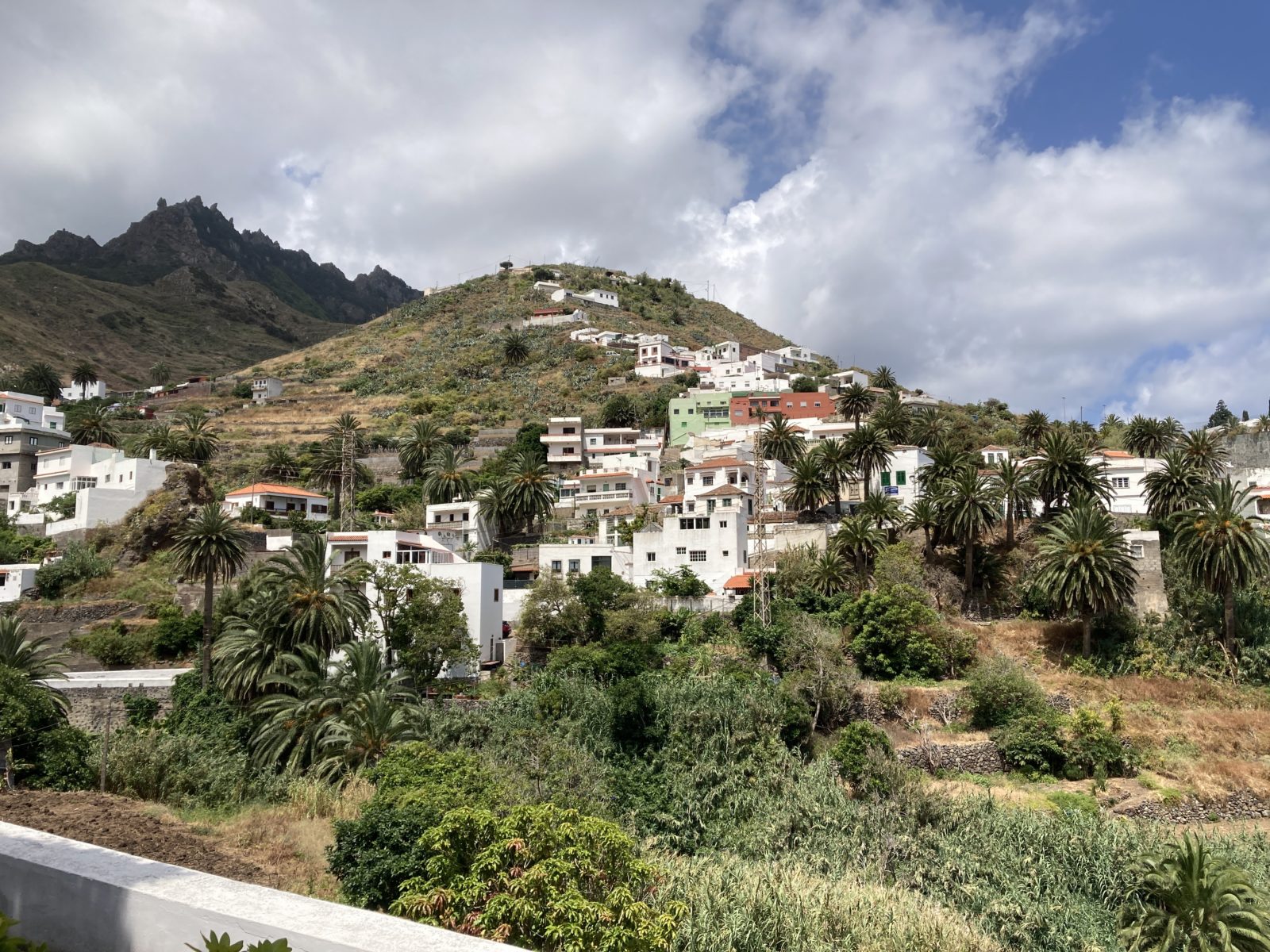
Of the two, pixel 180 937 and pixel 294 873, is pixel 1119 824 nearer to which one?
pixel 294 873

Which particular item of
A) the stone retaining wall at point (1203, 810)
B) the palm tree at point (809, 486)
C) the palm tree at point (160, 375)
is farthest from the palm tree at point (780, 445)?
the palm tree at point (160, 375)

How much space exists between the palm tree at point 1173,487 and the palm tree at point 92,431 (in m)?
69.7

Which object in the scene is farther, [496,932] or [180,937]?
[496,932]

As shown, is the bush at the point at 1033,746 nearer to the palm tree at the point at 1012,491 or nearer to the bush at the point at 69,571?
the palm tree at the point at 1012,491

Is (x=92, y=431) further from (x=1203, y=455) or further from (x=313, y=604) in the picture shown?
(x=1203, y=455)

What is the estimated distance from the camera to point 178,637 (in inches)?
1479

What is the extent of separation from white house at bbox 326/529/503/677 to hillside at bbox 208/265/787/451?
38.4m

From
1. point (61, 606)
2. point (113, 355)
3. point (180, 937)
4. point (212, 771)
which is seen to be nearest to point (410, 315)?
point (113, 355)

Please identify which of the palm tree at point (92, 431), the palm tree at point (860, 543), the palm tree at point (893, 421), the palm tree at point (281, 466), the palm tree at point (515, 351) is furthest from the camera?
the palm tree at point (515, 351)

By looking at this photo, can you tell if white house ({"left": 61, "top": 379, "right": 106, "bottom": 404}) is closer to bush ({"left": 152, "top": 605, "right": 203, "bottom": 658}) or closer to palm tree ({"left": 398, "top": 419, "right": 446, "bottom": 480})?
palm tree ({"left": 398, "top": 419, "right": 446, "bottom": 480})

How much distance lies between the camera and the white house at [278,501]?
5403cm

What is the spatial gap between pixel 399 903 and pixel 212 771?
14.2 meters

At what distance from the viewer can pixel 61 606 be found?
40.8 m

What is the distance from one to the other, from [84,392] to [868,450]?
94.2m
